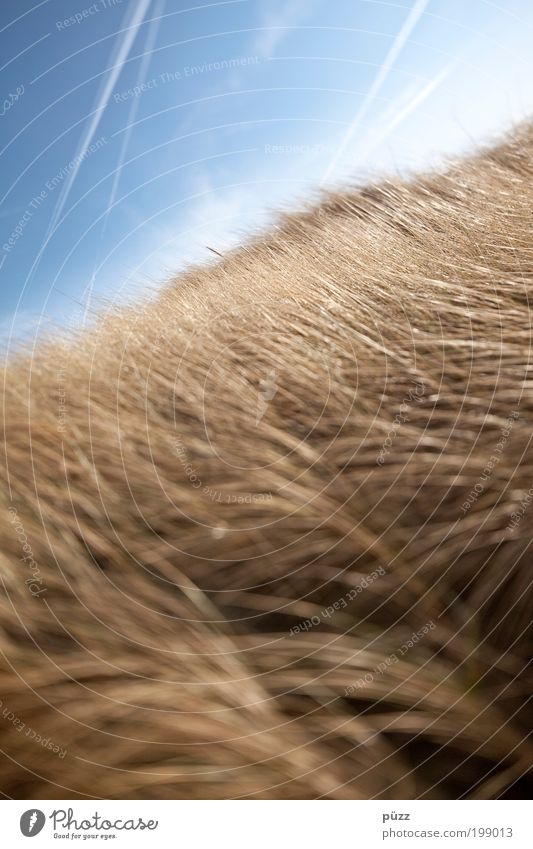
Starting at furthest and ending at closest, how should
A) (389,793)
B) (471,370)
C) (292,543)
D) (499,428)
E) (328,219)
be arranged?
(328,219) < (471,370) < (499,428) < (292,543) < (389,793)

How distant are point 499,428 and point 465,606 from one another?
448 millimetres

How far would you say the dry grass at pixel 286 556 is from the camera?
0.92 meters

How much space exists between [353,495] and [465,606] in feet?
1.08

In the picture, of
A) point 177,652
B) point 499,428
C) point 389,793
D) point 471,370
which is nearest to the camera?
point 389,793

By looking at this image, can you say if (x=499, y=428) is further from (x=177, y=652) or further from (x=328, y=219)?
(x=328, y=219)

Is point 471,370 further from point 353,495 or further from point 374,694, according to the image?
point 374,694

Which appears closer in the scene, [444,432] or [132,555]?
[132,555]

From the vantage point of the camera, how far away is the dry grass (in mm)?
917

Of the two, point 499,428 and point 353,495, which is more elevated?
point 499,428

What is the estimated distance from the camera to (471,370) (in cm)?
155

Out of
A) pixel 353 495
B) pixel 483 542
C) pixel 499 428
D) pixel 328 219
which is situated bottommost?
pixel 483 542

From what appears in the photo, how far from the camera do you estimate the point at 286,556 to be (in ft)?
3.96

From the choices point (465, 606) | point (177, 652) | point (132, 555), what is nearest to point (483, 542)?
point (465, 606)
